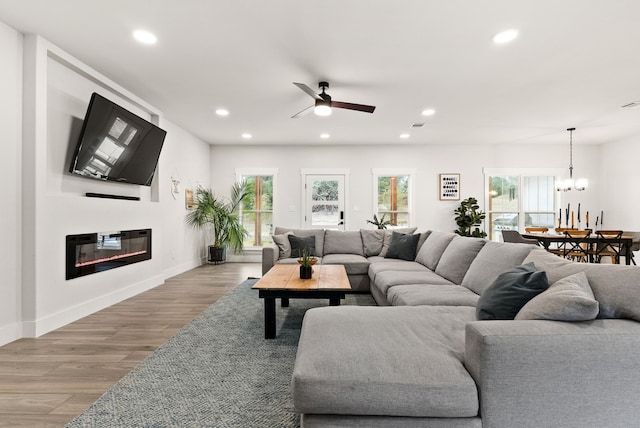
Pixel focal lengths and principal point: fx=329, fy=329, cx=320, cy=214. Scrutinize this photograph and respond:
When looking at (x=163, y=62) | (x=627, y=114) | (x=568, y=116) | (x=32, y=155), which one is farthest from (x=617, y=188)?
(x=32, y=155)

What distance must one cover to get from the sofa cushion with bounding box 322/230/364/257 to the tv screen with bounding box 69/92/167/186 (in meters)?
2.81

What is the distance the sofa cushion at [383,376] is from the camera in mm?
1229

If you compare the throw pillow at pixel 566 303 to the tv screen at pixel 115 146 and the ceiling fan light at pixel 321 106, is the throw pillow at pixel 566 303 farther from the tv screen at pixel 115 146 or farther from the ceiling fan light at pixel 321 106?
the tv screen at pixel 115 146

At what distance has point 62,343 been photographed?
2.72m

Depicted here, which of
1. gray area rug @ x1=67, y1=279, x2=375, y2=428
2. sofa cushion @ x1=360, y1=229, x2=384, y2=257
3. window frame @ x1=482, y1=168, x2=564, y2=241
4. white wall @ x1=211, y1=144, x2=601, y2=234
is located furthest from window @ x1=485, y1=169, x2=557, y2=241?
gray area rug @ x1=67, y1=279, x2=375, y2=428

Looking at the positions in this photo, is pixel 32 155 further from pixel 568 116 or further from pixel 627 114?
pixel 627 114

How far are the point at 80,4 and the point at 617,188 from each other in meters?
9.10

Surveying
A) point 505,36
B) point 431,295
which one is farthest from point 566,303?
point 505,36

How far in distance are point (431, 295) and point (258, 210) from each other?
218 inches

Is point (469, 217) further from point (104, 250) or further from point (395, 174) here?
point (104, 250)

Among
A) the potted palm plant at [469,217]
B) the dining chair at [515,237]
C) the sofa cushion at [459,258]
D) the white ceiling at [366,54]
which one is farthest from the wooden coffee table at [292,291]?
the potted palm plant at [469,217]

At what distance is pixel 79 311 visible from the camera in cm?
337

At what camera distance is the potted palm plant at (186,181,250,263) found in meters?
6.51

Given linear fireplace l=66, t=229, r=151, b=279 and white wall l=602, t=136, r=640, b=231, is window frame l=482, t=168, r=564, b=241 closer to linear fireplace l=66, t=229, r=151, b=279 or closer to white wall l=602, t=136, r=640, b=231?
white wall l=602, t=136, r=640, b=231
